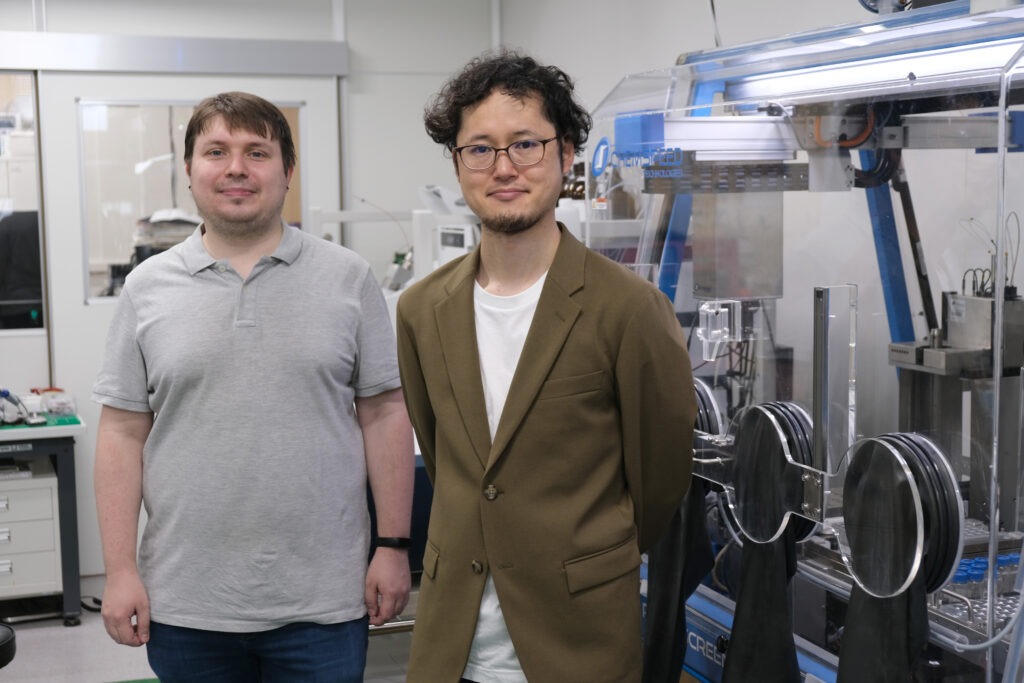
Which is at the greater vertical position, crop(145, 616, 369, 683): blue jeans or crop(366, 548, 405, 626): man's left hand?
crop(366, 548, 405, 626): man's left hand

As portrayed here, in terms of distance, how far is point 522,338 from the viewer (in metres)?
1.42

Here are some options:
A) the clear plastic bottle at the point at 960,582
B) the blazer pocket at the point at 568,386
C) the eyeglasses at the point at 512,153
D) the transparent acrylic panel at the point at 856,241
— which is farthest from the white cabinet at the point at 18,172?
the clear plastic bottle at the point at 960,582

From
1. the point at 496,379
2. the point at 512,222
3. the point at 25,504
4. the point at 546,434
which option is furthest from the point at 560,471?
the point at 25,504

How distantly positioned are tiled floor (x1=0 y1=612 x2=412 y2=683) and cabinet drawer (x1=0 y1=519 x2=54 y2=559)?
0.32 m

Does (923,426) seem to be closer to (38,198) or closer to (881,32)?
(881,32)

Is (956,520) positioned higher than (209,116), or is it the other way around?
(209,116)

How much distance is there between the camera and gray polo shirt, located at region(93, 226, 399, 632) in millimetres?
1604

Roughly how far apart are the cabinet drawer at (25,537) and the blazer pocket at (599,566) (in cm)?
331

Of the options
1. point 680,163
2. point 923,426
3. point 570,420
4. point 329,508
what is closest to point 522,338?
point 570,420

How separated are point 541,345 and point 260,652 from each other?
2.31 ft

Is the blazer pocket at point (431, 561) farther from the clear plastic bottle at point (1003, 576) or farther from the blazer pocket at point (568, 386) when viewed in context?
the clear plastic bottle at point (1003, 576)

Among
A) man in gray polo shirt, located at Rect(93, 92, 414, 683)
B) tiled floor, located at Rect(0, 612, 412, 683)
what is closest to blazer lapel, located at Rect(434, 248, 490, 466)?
man in gray polo shirt, located at Rect(93, 92, 414, 683)

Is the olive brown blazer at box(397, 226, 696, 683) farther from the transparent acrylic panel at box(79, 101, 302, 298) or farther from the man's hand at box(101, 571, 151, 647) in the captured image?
the transparent acrylic panel at box(79, 101, 302, 298)

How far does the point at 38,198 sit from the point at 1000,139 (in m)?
4.12
